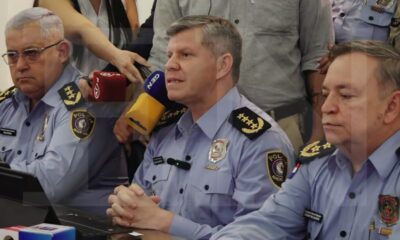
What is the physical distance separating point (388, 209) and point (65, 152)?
1.14 m

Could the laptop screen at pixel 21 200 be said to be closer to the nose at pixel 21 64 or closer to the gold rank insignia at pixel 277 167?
the gold rank insignia at pixel 277 167

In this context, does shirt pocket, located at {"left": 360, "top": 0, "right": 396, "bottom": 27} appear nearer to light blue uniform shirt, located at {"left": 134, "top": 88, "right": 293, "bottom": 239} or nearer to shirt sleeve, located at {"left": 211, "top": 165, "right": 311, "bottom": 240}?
light blue uniform shirt, located at {"left": 134, "top": 88, "right": 293, "bottom": 239}

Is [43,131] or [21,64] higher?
[21,64]

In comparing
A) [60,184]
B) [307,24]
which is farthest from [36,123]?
[307,24]

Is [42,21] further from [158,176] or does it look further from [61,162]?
[158,176]

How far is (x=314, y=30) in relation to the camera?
228cm

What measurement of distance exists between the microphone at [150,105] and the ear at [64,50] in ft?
1.31

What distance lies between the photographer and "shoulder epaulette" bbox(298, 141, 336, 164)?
69.0 inches

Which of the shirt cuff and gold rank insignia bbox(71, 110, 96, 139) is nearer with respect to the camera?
the shirt cuff

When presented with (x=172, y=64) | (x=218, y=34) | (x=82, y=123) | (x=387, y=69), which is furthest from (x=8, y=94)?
(x=387, y=69)

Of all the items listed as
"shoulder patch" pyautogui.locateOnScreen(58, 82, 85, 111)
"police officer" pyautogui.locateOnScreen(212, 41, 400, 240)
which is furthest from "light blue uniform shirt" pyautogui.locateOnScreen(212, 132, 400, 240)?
"shoulder patch" pyautogui.locateOnScreen(58, 82, 85, 111)

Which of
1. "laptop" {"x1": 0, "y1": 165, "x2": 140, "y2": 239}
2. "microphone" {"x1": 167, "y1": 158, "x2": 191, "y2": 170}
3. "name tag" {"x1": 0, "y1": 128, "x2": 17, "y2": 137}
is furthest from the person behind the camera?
"name tag" {"x1": 0, "y1": 128, "x2": 17, "y2": 137}

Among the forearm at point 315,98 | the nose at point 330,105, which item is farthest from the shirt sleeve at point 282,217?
the forearm at point 315,98

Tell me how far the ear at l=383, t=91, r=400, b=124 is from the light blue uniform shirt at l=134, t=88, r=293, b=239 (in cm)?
40
